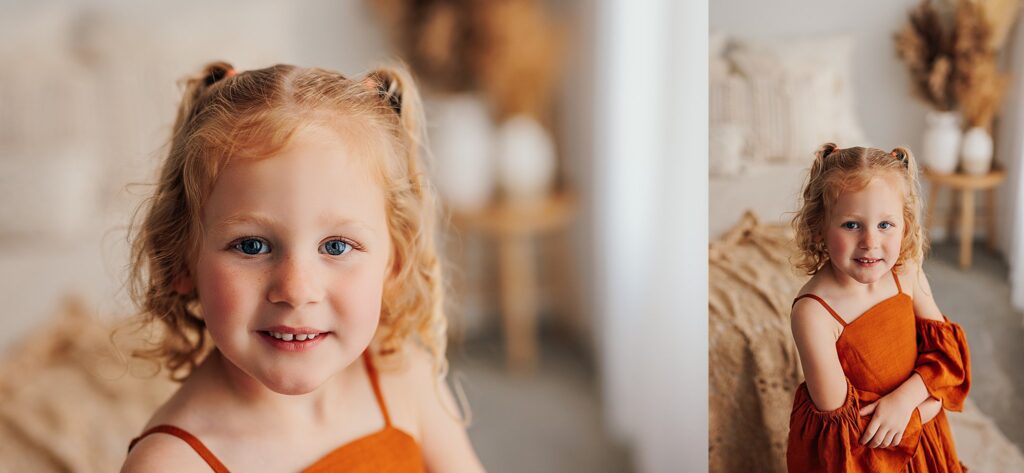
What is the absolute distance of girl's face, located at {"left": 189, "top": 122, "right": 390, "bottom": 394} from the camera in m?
0.76

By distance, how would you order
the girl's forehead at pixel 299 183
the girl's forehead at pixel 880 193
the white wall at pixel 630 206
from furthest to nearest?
1. the white wall at pixel 630 206
2. the girl's forehead at pixel 299 183
3. the girl's forehead at pixel 880 193

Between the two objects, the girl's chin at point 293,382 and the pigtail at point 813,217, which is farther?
the girl's chin at point 293,382

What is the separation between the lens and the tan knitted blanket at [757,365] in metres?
0.71

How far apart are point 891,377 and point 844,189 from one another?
5.5 inches

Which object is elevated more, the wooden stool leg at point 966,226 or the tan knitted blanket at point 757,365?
the wooden stool leg at point 966,226

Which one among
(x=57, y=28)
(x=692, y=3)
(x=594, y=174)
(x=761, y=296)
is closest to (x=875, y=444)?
(x=761, y=296)

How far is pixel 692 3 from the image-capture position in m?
0.78

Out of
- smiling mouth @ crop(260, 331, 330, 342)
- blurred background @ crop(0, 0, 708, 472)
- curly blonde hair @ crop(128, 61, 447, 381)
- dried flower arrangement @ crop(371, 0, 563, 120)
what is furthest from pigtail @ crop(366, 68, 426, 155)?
dried flower arrangement @ crop(371, 0, 563, 120)

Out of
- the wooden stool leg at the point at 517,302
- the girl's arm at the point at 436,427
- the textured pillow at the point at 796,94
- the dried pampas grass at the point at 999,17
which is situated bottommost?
the wooden stool leg at the point at 517,302

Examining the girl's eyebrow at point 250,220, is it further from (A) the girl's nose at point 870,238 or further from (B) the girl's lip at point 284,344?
(A) the girl's nose at point 870,238

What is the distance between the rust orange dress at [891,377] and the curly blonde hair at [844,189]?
1.1 inches

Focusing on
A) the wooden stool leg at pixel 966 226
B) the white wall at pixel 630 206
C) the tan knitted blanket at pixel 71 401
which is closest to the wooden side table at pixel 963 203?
the wooden stool leg at pixel 966 226

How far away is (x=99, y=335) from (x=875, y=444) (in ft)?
4.92

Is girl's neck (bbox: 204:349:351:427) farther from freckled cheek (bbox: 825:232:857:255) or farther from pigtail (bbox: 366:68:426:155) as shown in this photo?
freckled cheek (bbox: 825:232:857:255)
